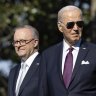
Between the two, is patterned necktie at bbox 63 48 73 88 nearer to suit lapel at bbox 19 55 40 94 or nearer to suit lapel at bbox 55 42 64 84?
suit lapel at bbox 55 42 64 84

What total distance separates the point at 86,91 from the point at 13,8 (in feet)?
24.5

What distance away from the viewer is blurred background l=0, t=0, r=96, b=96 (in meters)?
13.8

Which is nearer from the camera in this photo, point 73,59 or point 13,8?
point 73,59

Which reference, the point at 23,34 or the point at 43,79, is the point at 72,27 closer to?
the point at 43,79

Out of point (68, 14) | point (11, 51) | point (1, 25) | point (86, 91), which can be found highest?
point (68, 14)

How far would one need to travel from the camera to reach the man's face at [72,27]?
23.6ft

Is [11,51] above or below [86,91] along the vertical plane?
below

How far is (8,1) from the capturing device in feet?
48.6

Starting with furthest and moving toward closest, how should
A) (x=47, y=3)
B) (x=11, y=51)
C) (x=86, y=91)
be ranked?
1. (x=11, y=51)
2. (x=47, y=3)
3. (x=86, y=91)

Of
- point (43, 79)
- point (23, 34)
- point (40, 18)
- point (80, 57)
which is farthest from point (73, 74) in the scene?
point (40, 18)

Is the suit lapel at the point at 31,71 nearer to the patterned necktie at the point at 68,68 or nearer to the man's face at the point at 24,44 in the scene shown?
the man's face at the point at 24,44

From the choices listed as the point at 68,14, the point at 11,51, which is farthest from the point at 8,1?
the point at 68,14

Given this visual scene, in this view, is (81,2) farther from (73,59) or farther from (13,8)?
(73,59)

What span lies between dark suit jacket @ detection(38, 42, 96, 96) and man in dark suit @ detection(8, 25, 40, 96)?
434 mm
